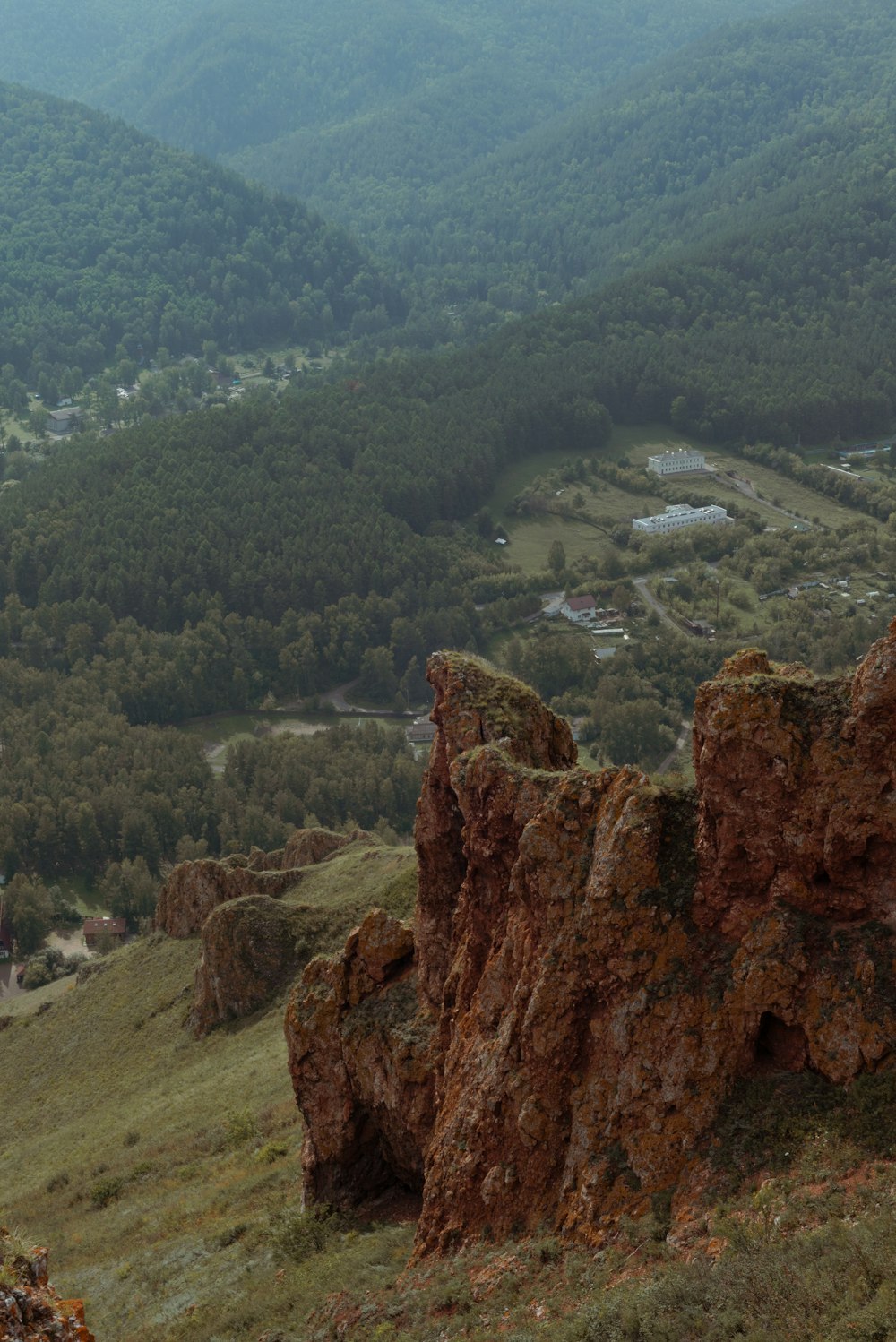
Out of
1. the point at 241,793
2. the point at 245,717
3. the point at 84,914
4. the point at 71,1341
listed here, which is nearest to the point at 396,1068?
the point at 71,1341

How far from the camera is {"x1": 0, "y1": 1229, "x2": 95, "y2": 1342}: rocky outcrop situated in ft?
91.1

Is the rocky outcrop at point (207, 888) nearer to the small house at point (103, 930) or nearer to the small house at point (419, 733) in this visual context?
the small house at point (103, 930)

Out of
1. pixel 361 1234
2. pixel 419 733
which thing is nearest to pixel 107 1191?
pixel 361 1234

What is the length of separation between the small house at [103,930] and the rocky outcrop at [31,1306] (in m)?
87.3

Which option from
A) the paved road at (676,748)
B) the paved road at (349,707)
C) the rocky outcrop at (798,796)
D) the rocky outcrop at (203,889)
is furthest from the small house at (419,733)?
the rocky outcrop at (798,796)

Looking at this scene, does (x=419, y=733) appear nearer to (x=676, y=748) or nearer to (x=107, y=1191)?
(x=676, y=748)

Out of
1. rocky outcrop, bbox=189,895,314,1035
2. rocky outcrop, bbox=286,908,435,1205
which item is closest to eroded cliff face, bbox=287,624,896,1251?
rocky outcrop, bbox=286,908,435,1205

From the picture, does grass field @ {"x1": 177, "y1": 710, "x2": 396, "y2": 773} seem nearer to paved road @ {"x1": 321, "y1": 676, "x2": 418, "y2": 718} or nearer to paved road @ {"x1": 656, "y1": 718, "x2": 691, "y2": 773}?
paved road @ {"x1": 321, "y1": 676, "x2": 418, "y2": 718}

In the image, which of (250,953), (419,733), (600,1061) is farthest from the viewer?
(419,733)

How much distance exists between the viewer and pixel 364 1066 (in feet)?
127

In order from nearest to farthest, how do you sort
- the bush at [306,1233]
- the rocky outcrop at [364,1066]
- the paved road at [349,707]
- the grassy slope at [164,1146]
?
the bush at [306,1233]
the rocky outcrop at [364,1066]
the grassy slope at [164,1146]
the paved road at [349,707]

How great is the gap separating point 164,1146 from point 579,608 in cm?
14515

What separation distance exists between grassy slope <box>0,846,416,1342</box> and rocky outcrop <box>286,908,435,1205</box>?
2.60 metres

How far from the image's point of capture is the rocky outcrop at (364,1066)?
37.8 meters
